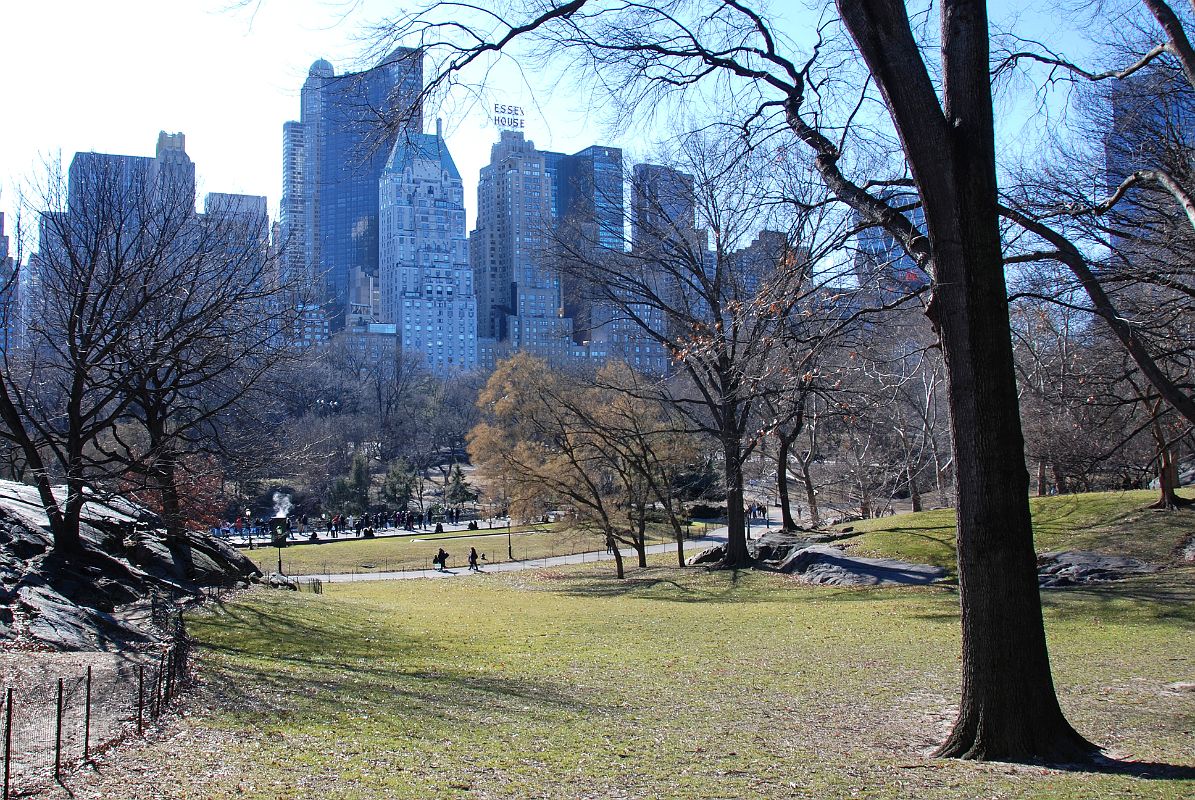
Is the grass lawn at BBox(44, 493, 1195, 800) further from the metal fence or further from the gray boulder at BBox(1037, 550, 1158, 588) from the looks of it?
the gray boulder at BBox(1037, 550, 1158, 588)

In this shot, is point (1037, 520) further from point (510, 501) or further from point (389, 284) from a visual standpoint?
point (389, 284)

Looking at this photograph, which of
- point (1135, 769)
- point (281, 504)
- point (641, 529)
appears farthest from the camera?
point (281, 504)

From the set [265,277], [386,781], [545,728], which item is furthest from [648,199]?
[386,781]

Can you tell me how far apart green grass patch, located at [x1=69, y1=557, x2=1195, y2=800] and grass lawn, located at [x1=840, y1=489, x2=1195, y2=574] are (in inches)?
99.4

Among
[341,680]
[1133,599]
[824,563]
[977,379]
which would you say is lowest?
[1133,599]

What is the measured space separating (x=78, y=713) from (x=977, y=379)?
27.7 feet

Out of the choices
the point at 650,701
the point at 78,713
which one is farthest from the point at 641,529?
the point at 78,713

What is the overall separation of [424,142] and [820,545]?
1877 cm

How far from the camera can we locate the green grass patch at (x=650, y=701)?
624cm

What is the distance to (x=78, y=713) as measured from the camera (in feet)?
26.9

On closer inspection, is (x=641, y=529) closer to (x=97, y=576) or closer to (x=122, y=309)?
(x=122, y=309)

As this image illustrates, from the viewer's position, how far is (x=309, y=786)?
621 cm

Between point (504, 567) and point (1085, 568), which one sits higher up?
point (1085, 568)

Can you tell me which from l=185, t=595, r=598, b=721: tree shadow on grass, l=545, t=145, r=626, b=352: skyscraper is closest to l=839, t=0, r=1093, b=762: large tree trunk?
l=185, t=595, r=598, b=721: tree shadow on grass
